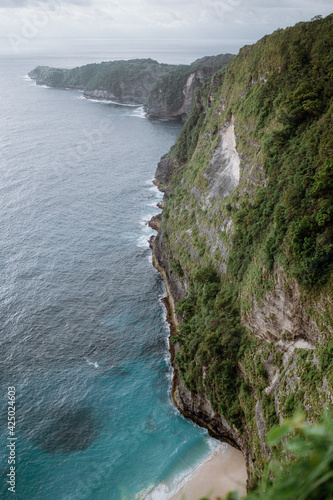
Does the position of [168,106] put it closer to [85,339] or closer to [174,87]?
[174,87]

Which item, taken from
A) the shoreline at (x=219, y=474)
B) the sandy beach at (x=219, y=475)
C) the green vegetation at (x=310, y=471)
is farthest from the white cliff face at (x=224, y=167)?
the green vegetation at (x=310, y=471)

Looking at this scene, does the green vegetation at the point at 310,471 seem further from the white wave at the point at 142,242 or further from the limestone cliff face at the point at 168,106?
the limestone cliff face at the point at 168,106

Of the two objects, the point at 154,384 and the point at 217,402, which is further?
the point at 154,384

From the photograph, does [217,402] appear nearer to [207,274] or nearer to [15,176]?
[207,274]

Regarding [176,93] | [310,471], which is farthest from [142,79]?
[310,471]

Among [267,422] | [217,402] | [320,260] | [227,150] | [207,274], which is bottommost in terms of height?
[217,402]

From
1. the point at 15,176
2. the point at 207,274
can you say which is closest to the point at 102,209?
the point at 15,176

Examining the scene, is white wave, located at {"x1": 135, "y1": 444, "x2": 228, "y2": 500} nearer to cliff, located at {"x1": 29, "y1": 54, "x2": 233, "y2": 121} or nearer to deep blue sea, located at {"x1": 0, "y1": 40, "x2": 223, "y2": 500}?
deep blue sea, located at {"x1": 0, "y1": 40, "x2": 223, "y2": 500}

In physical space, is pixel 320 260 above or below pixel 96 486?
above
